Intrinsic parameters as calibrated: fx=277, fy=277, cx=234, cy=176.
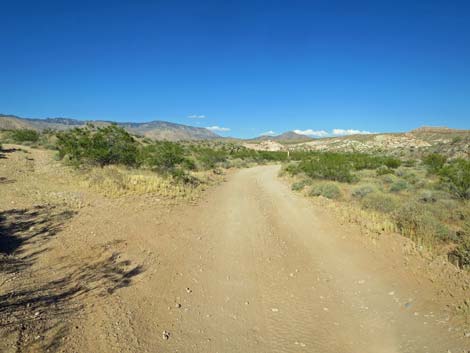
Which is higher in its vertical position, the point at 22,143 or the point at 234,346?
the point at 22,143

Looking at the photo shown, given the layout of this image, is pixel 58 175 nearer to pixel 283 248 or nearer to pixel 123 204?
pixel 123 204

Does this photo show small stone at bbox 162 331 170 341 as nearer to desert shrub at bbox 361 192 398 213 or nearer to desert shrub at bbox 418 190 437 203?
desert shrub at bbox 361 192 398 213

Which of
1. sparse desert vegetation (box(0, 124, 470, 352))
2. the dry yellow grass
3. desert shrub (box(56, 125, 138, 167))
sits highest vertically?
desert shrub (box(56, 125, 138, 167))

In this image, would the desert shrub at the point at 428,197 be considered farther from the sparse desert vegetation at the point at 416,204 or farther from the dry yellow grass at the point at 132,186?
the dry yellow grass at the point at 132,186

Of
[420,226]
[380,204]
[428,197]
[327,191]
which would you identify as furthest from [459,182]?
[420,226]

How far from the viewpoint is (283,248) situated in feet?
24.9

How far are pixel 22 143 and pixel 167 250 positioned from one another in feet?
131

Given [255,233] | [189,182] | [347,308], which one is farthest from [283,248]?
[189,182]

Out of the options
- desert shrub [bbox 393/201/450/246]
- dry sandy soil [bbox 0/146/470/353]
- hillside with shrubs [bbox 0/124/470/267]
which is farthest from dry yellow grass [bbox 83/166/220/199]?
desert shrub [bbox 393/201/450/246]

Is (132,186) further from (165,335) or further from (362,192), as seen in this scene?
(362,192)

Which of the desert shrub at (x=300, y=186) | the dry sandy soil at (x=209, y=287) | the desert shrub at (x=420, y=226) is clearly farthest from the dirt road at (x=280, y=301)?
the desert shrub at (x=300, y=186)

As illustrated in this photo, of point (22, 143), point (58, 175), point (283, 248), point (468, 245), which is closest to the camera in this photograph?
point (468, 245)

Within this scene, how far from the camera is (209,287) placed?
546 centimetres

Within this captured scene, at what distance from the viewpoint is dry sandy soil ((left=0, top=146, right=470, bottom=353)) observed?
3.95m
